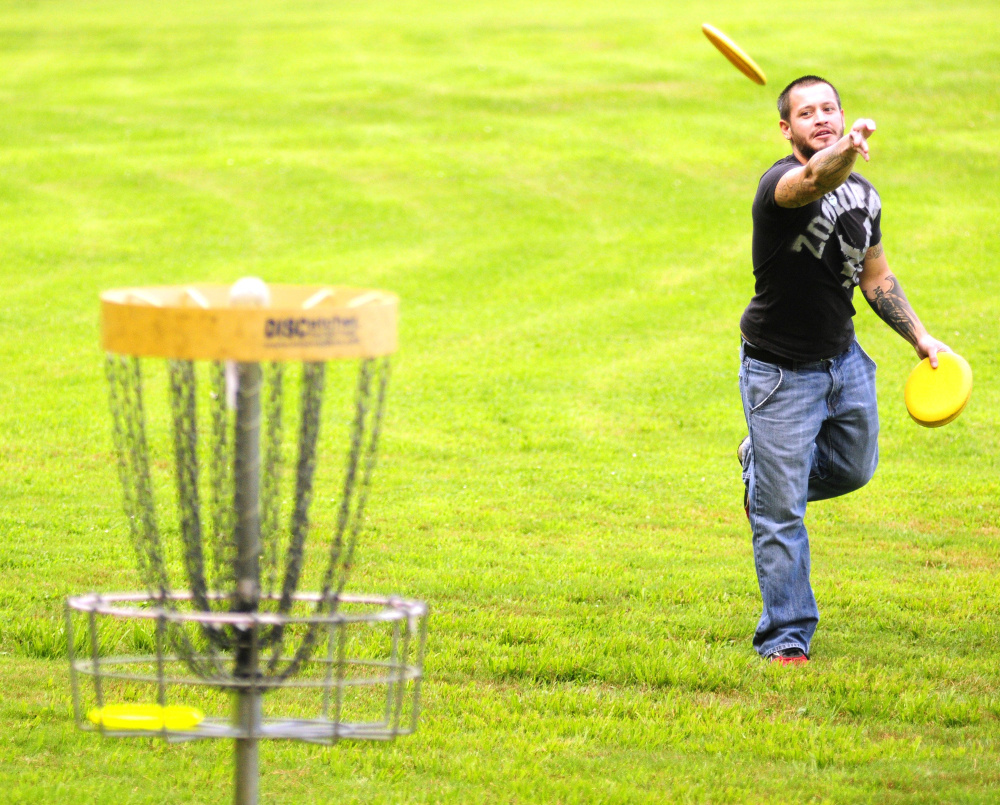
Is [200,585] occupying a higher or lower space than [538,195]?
higher

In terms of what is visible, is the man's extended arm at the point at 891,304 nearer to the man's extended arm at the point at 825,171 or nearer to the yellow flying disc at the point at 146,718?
the man's extended arm at the point at 825,171

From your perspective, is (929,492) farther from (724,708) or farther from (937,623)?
(724,708)

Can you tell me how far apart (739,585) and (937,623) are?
99cm

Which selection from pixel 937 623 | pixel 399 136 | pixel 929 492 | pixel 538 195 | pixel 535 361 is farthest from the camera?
pixel 399 136

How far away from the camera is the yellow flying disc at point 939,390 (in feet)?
16.5

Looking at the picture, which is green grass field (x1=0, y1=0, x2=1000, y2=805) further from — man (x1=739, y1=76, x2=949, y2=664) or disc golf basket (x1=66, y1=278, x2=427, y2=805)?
disc golf basket (x1=66, y1=278, x2=427, y2=805)

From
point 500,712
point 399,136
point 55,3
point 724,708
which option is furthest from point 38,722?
point 55,3

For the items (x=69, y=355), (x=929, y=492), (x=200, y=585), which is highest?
(x=200, y=585)

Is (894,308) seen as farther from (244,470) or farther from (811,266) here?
(244,470)

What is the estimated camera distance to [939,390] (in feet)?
16.8

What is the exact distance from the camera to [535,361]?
37.3 ft

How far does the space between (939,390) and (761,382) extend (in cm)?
82

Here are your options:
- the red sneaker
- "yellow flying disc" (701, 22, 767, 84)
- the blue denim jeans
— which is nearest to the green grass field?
the red sneaker

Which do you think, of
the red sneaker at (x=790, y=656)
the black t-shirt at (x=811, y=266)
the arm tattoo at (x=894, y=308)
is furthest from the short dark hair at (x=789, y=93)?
the red sneaker at (x=790, y=656)
